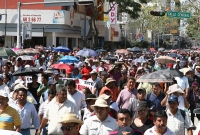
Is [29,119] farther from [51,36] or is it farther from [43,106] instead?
[51,36]

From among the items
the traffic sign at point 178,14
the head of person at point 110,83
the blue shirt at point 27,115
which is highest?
the traffic sign at point 178,14

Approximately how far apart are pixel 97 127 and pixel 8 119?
1.34 metres

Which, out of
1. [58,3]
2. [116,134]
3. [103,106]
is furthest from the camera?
[58,3]

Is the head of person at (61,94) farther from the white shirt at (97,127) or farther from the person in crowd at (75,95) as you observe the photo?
the white shirt at (97,127)

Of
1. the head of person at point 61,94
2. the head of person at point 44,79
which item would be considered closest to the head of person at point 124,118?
the head of person at point 61,94

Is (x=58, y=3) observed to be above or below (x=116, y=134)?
above

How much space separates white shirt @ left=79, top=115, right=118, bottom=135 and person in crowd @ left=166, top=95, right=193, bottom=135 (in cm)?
106

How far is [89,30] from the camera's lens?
54.7m

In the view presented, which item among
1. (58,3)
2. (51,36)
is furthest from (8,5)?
(58,3)

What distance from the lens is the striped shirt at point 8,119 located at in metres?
7.44

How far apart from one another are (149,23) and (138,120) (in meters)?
79.0

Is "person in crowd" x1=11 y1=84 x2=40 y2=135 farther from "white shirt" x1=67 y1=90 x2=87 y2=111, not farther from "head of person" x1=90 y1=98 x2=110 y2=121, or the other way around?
"head of person" x1=90 y1=98 x2=110 y2=121

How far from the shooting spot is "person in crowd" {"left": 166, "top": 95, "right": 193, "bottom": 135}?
7801 mm

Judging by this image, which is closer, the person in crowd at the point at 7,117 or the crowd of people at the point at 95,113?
the crowd of people at the point at 95,113
